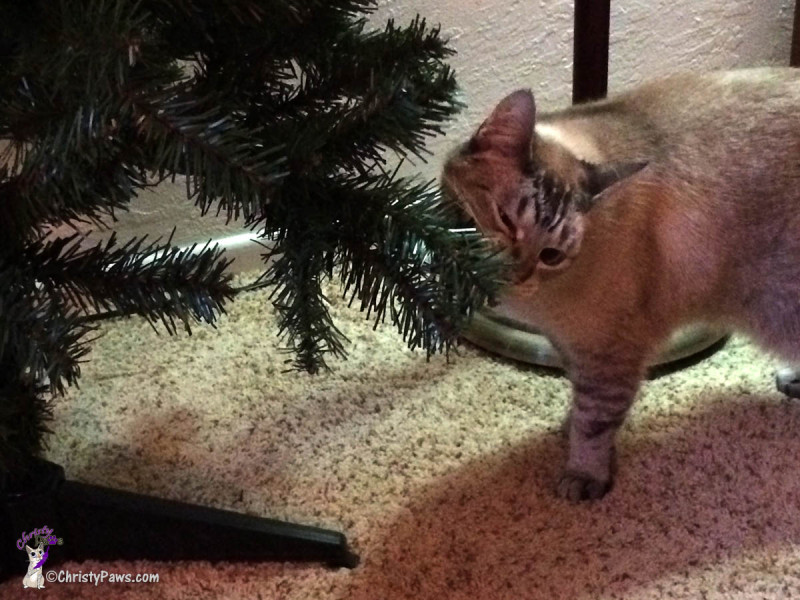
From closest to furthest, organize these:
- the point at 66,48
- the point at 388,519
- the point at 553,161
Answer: the point at 66,48 < the point at 553,161 < the point at 388,519

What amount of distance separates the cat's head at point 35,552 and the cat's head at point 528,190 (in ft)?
1.85

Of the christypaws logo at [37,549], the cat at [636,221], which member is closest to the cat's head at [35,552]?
the christypaws logo at [37,549]

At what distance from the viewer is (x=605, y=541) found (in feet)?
3.01

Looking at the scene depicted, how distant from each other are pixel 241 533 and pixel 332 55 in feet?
1.63

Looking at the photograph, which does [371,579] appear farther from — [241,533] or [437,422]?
Answer: [437,422]

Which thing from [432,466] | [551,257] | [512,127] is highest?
[512,127]

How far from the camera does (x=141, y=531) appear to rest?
34.6 inches

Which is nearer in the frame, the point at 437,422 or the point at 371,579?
Answer: the point at 371,579

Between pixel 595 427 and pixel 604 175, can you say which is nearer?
pixel 604 175

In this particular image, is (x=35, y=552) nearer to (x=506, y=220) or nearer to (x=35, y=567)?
(x=35, y=567)

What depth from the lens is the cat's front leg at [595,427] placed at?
0.97 m

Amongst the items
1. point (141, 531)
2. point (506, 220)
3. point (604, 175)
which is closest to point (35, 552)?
point (141, 531)

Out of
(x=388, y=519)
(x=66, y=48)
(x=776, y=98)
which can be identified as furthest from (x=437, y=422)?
(x=66, y=48)

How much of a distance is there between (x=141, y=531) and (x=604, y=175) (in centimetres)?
61
